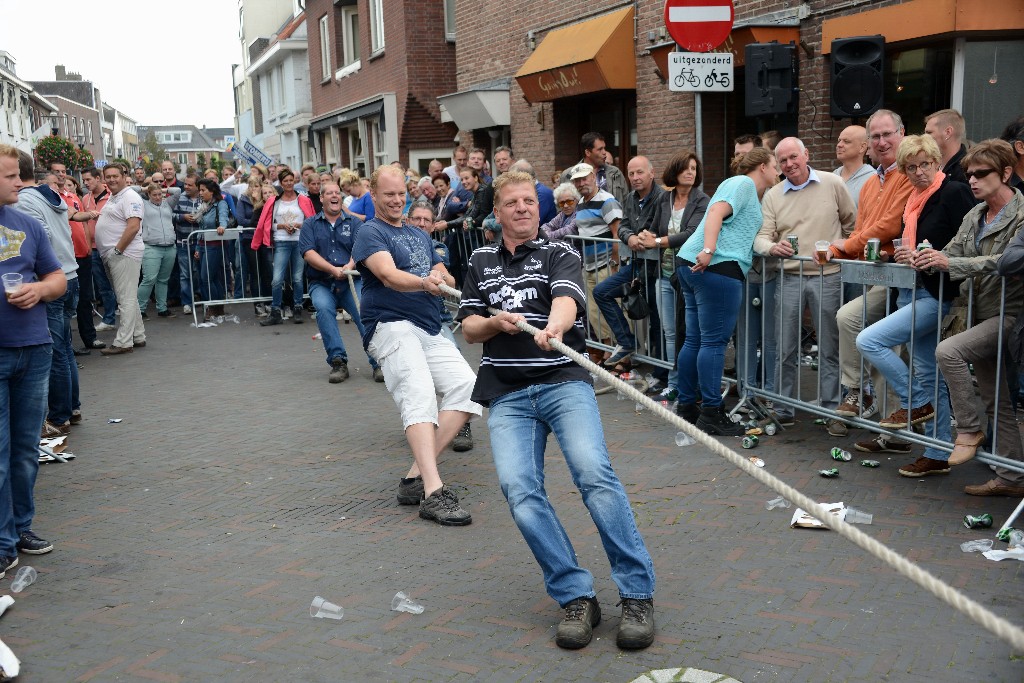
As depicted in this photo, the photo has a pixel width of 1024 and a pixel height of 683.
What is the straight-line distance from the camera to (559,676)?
369cm

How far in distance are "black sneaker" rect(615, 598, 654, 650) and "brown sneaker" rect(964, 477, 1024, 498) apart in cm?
246

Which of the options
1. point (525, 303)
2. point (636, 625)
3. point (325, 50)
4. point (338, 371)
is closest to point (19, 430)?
point (525, 303)

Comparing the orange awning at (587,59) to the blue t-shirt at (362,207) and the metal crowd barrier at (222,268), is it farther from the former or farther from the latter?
the metal crowd barrier at (222,268)

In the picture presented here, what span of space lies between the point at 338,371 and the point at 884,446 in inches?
208

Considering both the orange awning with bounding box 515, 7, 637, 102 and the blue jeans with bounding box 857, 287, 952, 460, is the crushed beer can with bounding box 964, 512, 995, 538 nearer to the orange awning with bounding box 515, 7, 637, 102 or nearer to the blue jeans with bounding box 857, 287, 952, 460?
the blue jeans with bounding box 857, 287, 952, 460

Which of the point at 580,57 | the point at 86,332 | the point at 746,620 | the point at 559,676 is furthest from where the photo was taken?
the point at 580,57

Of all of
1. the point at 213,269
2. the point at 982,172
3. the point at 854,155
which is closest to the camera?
the point at 982,172

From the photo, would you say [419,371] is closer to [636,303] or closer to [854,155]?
[636,303]

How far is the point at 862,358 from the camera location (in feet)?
20.5

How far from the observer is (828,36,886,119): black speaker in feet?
29.3

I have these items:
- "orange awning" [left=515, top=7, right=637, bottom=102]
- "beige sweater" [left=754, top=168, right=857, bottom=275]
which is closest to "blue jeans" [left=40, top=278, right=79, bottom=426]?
"beige sweater" [left=754, top=168, right=857, bottom=275]

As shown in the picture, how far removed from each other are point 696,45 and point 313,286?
4291mm

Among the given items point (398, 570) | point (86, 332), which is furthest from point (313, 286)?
point (398, 570)

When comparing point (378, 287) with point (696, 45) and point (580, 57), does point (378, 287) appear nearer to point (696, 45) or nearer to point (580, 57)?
point (696, 45)
